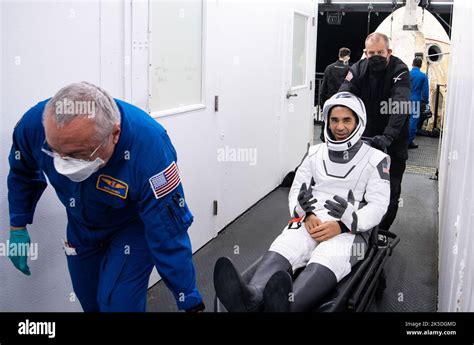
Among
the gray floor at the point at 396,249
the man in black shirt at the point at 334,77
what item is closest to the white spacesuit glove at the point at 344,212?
the gray floor at the point at 396,249

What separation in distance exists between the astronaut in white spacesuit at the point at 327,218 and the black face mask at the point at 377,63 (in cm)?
90

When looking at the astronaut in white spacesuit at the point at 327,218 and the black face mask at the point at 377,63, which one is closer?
the astronaut in white spacesuit at the point at 327,218

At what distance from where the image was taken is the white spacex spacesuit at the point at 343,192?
2.34 metres

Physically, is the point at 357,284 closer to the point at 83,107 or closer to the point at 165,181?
the point at 165,181

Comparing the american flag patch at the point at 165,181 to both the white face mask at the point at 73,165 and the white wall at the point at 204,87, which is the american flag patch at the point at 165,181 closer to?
the white face mask at the point at 73,165

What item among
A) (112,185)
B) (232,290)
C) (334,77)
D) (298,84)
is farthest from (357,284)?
(334,77)

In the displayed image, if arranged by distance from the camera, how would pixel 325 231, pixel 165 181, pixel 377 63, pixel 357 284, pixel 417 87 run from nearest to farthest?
pixel 165 181, pixel 357 284, pixel 325 231, pixel 377 63, pixel 417 87

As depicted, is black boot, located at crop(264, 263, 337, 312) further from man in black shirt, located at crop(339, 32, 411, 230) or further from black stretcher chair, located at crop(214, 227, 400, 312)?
man in black shirt, located at crop(339, 32, 411, 230)

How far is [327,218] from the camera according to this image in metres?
2.51

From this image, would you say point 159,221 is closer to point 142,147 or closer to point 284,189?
point 142,147

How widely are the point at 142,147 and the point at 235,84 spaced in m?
2.31

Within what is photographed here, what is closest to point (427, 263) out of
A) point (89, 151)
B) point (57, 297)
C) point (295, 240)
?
point (295, 240)

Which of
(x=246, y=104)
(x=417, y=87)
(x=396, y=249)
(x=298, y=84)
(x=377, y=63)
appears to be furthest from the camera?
(x=417, y=87)

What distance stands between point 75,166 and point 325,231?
4.20 ft
